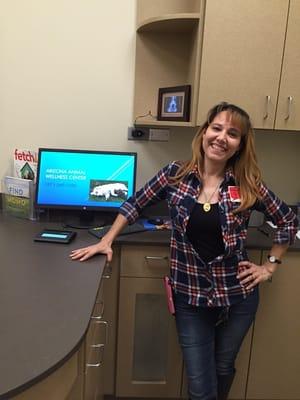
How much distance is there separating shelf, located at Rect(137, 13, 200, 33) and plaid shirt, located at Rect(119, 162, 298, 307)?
0.74 meters

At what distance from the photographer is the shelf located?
1.78 meters

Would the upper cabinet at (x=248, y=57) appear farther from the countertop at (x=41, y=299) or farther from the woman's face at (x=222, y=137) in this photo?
the countertop at (x=41, y=299)

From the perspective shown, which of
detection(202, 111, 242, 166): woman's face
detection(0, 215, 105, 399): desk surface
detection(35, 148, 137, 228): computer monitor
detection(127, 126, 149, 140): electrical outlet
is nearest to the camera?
detection(0, 215, 105, 399): desk surface

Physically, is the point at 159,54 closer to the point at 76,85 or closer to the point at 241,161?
the point at 76,85

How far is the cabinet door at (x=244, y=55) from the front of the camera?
1720mm

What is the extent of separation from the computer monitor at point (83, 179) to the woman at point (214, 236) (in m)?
0.42

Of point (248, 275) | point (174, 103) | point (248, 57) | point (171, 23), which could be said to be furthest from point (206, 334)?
point (171, 23)

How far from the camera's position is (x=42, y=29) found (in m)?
2.05

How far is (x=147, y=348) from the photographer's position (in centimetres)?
196

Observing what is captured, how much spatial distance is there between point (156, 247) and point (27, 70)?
1187 millimetres

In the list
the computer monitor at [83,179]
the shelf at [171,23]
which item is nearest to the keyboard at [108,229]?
the computer monitor at [83,179]

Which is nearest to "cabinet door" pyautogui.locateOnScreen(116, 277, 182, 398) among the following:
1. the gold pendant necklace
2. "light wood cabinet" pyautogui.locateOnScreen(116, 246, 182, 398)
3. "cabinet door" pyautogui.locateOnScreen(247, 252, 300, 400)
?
"light wood cabinet" pyautogui.locateOnScreen(116, 246, 182, 398)

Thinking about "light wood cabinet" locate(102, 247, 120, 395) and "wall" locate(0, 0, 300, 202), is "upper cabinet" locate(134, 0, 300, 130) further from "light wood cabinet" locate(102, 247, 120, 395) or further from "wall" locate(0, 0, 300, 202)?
"light wood cabinet" locate(102, 247, 120, 395)

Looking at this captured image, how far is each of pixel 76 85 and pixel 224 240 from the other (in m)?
1.22
